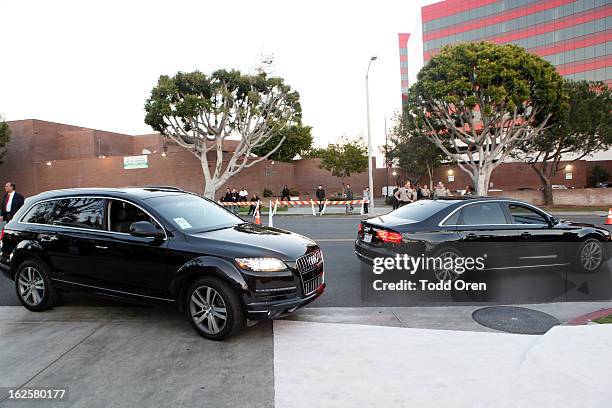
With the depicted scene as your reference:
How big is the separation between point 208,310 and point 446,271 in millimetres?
3836

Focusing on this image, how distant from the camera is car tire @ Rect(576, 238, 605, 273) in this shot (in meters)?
7.20

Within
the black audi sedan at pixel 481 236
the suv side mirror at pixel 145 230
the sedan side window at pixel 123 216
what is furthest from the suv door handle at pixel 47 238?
the black audi sedan at pixel 481 236

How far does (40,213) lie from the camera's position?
5727 millimetres

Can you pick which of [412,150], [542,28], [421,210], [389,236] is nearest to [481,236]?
[421,210]

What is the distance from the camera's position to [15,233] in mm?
5734

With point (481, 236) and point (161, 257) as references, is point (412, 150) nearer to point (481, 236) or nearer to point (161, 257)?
point (481, 236)

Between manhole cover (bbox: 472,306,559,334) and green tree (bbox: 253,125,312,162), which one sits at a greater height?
green tree (bbox: 253,125,312,162)

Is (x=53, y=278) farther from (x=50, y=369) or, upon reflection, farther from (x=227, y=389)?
(x=227, y=389)

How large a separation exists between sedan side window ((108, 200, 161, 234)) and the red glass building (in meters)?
60.8

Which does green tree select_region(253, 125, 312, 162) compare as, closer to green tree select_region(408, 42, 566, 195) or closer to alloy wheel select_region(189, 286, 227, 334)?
green tree select_region(408, 42, 566, 195)

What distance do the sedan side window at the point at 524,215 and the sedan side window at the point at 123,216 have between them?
5.75 metres

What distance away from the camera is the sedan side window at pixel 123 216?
16.7ft

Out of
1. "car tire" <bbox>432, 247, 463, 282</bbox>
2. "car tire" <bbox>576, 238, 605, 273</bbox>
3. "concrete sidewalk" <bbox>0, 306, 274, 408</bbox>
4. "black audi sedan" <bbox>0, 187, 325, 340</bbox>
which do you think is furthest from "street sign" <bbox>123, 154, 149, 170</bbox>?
"car tire" <bbox>576, 238, 605, 273</bbox>

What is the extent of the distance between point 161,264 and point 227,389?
1799 mm
